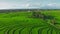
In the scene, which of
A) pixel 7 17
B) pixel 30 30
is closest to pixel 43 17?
pixel 30 30

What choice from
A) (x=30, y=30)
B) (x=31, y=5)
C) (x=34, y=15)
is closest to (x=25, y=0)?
(x=31, y=5)

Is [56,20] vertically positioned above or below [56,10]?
below

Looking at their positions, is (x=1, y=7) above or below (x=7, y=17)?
above

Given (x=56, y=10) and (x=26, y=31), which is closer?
(x=26, y=31)

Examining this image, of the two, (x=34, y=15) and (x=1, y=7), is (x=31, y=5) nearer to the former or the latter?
(x=34, y=15)

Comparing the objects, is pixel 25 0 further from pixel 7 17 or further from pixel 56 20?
pixel 56 20

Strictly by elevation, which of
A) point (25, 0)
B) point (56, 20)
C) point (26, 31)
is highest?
point (25, 0)
